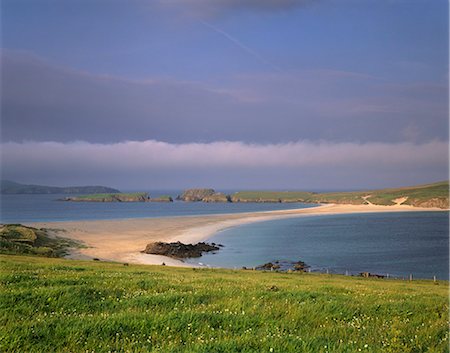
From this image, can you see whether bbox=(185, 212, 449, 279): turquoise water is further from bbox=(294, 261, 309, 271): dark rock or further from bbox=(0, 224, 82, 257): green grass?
bbox=(0, 224, 82, 257): green grass

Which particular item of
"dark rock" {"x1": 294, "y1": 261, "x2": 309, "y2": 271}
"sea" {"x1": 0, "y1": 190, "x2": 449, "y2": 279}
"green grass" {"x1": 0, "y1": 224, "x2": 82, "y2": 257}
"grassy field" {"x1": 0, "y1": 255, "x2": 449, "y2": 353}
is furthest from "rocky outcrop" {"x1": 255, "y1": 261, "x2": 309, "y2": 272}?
"grassy field" {"x1": 0, "y1": 255, "x2": 449, "y2": 353}

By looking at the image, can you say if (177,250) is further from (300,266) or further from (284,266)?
(300,266)

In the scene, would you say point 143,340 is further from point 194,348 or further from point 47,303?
point 47,303

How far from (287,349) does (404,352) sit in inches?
99.1

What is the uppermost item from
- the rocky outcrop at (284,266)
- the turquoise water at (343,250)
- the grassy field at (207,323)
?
the grassy field at (207,323)

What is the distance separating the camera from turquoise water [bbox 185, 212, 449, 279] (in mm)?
74894

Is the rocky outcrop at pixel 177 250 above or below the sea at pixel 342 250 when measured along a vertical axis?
above

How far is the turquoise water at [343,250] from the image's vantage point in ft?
246

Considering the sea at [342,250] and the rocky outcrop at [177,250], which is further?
the rocky outcrop at [177,250]

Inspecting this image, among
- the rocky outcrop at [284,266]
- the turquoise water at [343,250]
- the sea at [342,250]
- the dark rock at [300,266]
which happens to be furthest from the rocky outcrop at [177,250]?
the dark rock at [300,266]

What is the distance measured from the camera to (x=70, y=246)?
314 ft

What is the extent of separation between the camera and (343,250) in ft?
309

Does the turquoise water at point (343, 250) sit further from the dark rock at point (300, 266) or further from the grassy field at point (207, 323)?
the grassy field at point (207, 323)

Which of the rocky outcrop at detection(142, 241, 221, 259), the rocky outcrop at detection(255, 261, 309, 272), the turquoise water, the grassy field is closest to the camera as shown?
the grassy field
